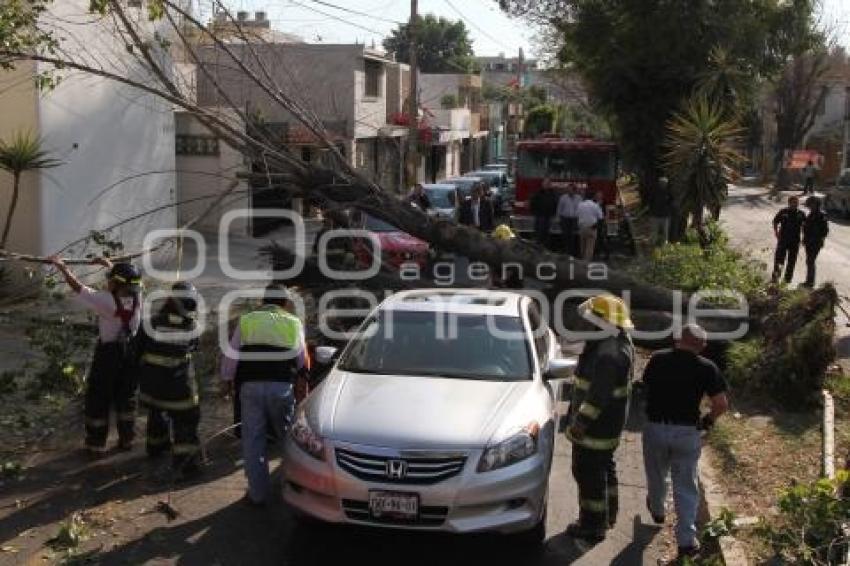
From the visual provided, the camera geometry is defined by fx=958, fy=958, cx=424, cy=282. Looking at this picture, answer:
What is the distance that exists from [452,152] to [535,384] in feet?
162

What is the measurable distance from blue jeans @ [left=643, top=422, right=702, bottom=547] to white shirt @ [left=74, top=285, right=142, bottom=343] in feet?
14.0

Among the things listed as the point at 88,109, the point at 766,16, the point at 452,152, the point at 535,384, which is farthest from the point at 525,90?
the point at 535,384

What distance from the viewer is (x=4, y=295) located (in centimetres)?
1345

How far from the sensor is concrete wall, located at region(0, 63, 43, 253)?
46.5 feet

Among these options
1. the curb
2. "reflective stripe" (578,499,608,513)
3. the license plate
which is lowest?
the curb

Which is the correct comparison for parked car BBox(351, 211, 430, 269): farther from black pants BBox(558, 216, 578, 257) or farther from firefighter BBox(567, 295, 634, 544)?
firefighter BBox(567, 295, 634, 544)

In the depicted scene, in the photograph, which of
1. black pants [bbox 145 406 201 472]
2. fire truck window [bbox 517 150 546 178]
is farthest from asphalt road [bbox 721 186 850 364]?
black pants [bbox 145 406 201 472]

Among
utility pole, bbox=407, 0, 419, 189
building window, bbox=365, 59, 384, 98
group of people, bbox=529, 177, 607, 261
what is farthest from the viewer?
building window, bbox=365, 59, 384, 98

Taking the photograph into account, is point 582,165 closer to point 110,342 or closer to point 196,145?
point 196,145

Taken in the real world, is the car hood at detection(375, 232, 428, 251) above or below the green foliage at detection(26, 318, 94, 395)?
above

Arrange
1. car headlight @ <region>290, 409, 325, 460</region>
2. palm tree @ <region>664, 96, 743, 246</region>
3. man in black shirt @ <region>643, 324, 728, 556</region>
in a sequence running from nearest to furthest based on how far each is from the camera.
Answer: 1. car headlight @ <region>290, 409, 325, 460</region>
2. man in black shirt @ <region>643, 324, 728, 556</region>
3. palm tree @ <region>664, 96, 743, 246</region>

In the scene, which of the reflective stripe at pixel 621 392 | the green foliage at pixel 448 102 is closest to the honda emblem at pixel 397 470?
the reflective stripe at pixel 621 392

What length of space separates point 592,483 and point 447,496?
1.12m

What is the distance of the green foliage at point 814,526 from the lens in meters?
4.91
